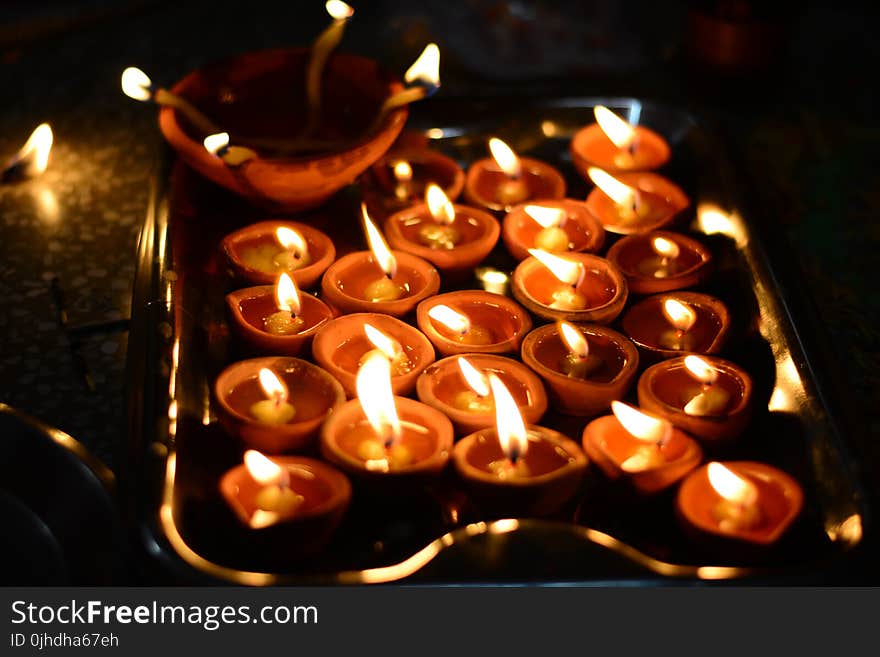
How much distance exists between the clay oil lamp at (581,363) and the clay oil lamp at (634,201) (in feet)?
0.82

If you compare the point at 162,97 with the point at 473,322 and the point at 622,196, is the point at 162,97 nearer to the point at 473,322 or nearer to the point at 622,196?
the point at 473,322

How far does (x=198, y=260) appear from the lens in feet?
4.48

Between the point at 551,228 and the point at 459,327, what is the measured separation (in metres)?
0.26

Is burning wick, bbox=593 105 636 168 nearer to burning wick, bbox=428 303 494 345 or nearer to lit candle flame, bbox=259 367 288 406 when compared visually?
burning wick, bbox=428 303 494 345

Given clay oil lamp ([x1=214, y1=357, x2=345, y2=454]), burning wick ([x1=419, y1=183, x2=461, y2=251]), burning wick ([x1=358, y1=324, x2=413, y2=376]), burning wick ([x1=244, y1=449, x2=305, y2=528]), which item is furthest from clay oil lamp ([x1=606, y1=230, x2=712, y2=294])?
burning wick ([x1=244, y1=449, x2=305, y2=528])

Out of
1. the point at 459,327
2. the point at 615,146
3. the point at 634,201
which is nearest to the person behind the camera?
the point at 459,327

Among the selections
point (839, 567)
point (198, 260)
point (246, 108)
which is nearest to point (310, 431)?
point (198, 260)

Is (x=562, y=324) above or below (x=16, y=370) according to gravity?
above

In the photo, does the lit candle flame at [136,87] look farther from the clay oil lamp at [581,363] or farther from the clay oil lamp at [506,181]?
the clay oil lamp at [581,363]

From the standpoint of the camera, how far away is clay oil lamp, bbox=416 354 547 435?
1.14 meters

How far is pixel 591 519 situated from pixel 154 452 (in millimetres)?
440

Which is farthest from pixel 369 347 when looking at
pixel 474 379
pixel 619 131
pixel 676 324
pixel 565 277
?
pixel 619 131

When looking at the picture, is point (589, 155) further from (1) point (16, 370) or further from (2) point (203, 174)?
(1) point (16, 370)

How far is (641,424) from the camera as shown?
3.56 feet
